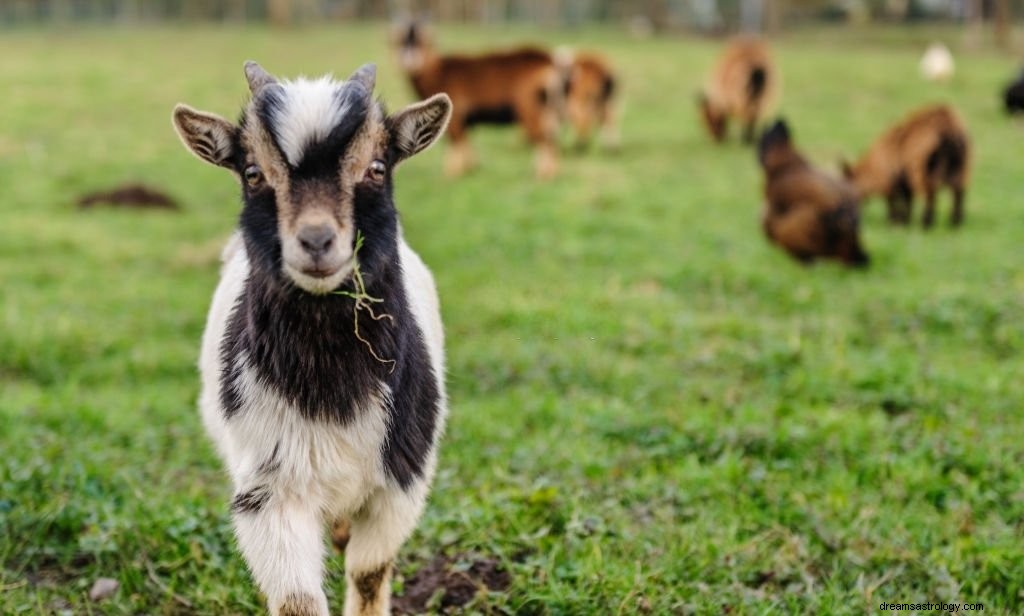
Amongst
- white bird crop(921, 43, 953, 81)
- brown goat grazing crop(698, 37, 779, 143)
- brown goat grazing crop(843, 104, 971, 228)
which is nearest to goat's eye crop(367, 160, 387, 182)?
brown goat grazing crop(843, 104, 971, 228)

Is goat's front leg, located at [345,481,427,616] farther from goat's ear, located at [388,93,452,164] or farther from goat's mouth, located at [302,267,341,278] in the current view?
goat's ear, located at [388,93,452,164]

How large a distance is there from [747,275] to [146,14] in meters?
37.9

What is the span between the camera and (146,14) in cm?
4094

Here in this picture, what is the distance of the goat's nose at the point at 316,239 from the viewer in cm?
259

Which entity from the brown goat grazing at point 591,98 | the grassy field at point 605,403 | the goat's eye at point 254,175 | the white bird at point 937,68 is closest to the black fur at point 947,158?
the grassy field at point 605,403

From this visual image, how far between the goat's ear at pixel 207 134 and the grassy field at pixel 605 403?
144 centimetres

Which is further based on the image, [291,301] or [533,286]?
[533,286]

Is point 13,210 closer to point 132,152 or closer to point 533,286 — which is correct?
point 132,152

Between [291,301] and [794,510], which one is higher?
[291,301]

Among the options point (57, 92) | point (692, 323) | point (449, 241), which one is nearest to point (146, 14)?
point (57, 92)

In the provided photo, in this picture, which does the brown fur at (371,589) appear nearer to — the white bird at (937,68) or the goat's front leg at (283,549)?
the goat's front leg at (283,549)

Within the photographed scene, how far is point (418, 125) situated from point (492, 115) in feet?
35.3

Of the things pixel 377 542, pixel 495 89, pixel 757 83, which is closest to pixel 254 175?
pixel 377 542

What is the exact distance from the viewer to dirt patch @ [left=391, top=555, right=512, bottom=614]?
3.52 m
